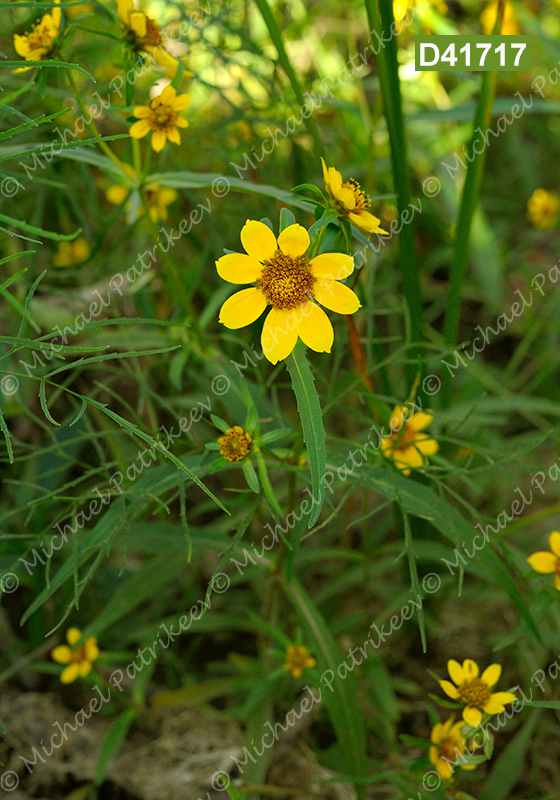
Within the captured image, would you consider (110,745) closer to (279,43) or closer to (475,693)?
(475,693)

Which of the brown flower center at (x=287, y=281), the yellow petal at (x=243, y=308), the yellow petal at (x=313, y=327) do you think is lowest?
the yellow petal at (x=313, y=327)

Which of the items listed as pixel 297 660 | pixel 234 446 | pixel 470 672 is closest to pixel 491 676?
pixel 470 672

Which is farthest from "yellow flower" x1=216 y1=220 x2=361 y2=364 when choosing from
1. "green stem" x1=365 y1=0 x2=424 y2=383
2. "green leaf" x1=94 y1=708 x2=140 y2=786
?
"green leaf" x1=94 y1=708 x2=140 y2=786

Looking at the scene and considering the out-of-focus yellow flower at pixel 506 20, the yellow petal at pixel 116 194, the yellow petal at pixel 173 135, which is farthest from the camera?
the out-of-focus yellow flower at pixel 506 20

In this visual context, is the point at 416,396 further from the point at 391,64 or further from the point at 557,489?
the point at 557,489

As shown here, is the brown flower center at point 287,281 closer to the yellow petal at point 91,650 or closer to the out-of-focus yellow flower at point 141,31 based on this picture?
the out-of-focus yellow flower at point 141,31

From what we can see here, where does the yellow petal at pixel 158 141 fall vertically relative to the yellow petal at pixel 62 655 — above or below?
above

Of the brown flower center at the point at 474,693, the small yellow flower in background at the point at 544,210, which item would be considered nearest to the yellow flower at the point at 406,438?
the brown flower center at the point at 474,693
